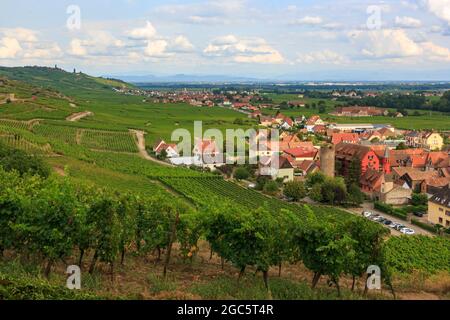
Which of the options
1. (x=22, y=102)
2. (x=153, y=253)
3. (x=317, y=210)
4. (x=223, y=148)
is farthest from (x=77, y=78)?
(x=153, y=253)

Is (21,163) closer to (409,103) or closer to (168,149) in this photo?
(168,149)

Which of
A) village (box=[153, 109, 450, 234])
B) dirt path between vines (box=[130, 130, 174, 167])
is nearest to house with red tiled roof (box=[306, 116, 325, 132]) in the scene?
village (box=[153, 109, 450, 234])

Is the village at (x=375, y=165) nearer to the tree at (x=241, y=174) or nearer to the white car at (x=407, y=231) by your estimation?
Answer: the tree at (x=241, y=174)

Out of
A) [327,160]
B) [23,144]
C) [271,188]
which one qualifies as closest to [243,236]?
[271,188]

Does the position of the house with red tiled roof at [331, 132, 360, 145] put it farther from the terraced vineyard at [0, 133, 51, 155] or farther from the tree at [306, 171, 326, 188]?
the terraced vineyard at [0, 133, 51, 155]

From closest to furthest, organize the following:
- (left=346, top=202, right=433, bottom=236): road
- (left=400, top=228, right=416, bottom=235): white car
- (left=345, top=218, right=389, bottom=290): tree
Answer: (left=345, top=218, right=389, bottom=290): tree < (left=400, top=228, right=416, bottom=235): white car < (left=346, top=202, right=433, bottom=236): road
